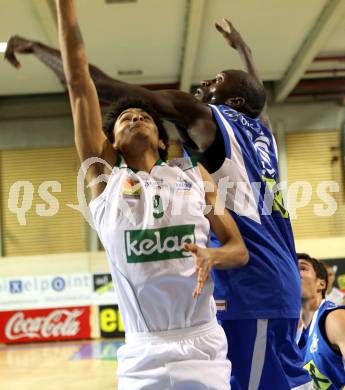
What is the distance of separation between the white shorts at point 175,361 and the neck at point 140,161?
61 centimetres

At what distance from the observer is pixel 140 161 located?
7.55 ft

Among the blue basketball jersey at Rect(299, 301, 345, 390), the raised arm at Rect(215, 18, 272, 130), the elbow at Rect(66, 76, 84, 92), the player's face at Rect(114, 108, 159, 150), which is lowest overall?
the blue basketball jersey at Rect(299, 301, 345, 390)

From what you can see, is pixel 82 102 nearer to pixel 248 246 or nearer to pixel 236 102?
pixel 248 246

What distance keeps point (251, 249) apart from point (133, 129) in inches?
30.1

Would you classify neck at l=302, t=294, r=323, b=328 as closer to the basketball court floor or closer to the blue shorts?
the blue shorts

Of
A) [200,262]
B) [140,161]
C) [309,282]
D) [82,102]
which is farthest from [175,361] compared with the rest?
[309,282]

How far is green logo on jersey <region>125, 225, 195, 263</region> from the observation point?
2061 millimetres

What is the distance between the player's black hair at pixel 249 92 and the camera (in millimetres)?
3070

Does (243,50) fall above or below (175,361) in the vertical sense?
above

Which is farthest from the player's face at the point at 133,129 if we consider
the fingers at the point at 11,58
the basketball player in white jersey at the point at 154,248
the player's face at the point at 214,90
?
the player's face at the point at 214,90

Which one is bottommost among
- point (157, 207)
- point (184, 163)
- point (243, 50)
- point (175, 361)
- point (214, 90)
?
point (175, 361)

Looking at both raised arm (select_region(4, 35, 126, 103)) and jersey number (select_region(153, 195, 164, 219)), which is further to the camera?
raised arm (select_region(4, 35, 126, 103))

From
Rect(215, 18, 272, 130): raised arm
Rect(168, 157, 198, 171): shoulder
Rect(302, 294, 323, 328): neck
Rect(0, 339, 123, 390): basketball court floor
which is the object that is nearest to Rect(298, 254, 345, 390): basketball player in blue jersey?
Rect(302, 294, 323, 328): neck

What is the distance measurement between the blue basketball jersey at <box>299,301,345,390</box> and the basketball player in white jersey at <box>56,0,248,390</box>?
49.7 inches
